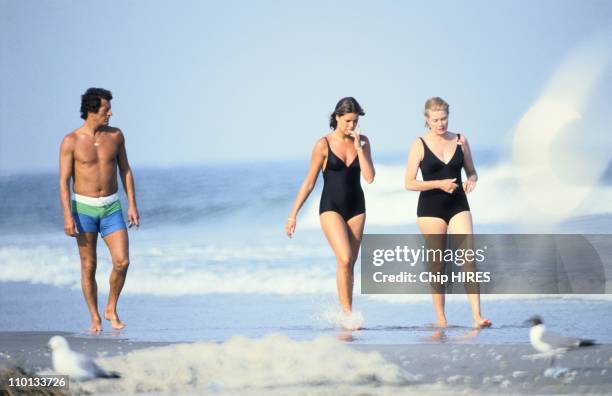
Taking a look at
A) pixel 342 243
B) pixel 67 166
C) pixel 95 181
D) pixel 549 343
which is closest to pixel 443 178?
pixel 342 243

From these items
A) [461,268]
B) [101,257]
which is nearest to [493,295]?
[461,268]

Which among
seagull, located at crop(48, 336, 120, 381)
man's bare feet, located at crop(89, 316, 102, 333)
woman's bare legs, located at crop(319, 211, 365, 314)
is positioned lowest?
seagull, located at crop(48, 336, 120, 381)

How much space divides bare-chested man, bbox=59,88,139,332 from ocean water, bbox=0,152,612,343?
1.79ft

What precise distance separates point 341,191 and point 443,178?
0.60 metres

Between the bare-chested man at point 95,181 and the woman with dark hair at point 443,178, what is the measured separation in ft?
5.50

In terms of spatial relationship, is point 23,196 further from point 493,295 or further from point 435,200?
point 435,200

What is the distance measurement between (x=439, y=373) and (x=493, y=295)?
3.39 m

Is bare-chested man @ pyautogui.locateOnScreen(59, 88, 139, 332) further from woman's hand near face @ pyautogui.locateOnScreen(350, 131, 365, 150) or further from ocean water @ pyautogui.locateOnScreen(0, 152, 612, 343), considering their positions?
woman's hand near face @ pyautogui.locateOnScreen(350, 131, 365, 150)

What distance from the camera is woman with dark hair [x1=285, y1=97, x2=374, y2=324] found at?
641 cm

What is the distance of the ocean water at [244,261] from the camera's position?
23.6 ft

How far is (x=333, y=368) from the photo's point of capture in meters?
5.22

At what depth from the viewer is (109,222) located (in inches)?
257

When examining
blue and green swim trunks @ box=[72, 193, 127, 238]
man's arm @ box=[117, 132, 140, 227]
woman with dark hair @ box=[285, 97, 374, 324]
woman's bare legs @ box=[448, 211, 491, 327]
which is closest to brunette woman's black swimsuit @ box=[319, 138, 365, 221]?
woman with dark hair @ box=[285, 97, 374, 324]

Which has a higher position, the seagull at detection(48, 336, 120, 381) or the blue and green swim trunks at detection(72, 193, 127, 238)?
the blue and green swim trunks at detection(72, 193, 127, 238)
